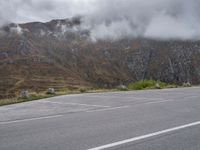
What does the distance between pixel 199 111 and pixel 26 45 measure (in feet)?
617

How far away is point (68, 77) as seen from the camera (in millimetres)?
156875

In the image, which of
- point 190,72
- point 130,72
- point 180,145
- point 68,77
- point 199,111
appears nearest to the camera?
point 180,145

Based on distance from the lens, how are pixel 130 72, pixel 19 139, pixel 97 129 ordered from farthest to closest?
pixel 130 72
pixel 97 129
pixel 19 139

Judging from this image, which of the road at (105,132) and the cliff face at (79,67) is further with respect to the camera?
the cliff face at (79,67)

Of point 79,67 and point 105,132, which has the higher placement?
point 79,67

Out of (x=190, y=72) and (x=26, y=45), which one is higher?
(x=26, y=45)

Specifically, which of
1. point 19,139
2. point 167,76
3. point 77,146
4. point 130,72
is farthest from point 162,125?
point 130,72

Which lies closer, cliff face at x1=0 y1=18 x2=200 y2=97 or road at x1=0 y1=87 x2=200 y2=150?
road at x1=0 y1=87 x2=200 y2=150

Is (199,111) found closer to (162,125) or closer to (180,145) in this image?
(162,125)

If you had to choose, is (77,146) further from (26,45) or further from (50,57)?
(26,45)

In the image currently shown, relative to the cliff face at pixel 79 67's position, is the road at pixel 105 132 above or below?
below

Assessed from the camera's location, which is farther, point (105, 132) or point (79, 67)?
point (79, 67)

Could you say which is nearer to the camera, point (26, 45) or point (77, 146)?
point (77, 146)

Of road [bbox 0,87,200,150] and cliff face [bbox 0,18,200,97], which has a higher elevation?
cliff face [bbox 0,18,200,97]
